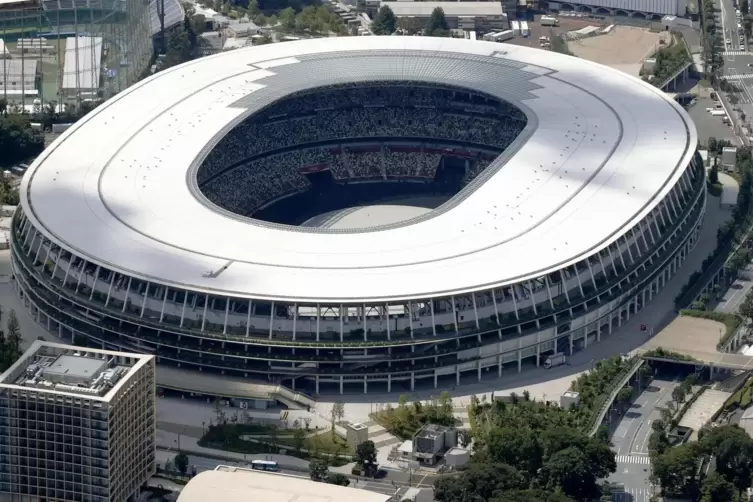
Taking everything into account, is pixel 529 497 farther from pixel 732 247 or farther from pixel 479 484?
pixel 732 247

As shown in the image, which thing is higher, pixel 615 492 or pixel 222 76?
pixel 222 76

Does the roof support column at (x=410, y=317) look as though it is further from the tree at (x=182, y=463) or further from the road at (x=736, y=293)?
the road at (x=736, y=293)

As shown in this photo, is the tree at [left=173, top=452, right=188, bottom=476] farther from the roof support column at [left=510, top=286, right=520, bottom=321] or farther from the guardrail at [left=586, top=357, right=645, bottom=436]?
the roof support column at [left=510, top=286, right=520, bottom=321]

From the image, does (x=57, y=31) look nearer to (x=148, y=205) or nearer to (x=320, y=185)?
(x=320, y=185)

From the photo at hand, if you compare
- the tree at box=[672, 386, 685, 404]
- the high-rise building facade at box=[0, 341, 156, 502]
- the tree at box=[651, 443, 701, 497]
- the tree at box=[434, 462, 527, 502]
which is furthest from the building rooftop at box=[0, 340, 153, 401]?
the tree at box=[672, 386, 685, 404]

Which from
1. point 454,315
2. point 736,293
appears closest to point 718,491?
point 454,315

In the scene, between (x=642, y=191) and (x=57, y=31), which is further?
(x=57, y=31)

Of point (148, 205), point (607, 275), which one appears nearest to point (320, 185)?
point (148, 205)
